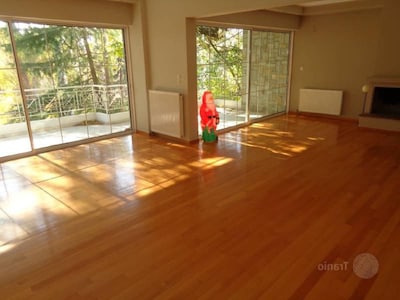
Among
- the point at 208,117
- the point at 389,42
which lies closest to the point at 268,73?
the point at 389,42

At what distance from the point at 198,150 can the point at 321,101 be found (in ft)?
12.8

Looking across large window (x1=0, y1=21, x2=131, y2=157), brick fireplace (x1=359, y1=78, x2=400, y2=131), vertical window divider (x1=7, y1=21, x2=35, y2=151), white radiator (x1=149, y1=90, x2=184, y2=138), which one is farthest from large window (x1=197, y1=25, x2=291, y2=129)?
vertical window divider (x1=7, y1=21, x2=35, y2=151)

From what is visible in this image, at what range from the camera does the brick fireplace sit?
5777 mm

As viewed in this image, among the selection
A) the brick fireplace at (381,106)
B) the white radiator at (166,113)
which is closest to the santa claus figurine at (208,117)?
the white radiator at (166,113)

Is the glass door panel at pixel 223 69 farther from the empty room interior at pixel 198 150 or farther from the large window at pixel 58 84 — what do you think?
the large window at pixel 58 84

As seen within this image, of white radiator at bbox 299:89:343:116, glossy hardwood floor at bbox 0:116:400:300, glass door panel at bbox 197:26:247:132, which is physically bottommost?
glossy hardwood floor at bbox 0:116:400:300

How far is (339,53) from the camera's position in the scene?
6781 millimetres

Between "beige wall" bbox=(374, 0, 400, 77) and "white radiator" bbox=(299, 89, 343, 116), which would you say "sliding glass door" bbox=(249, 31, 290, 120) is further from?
"beige wall" bbox=(374, 0, 400, 77)

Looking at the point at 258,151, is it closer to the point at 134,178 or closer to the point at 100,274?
the point at 134,178

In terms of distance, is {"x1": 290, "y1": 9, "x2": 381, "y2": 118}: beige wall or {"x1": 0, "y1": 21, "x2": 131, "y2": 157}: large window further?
{"x1": 290, "y1": 9, "x2": 381, "y2": 118}: beige wall

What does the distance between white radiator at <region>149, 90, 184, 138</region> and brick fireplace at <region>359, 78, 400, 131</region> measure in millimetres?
3771

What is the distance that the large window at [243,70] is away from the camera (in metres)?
5.59

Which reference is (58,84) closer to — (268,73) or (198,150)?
(198,150)

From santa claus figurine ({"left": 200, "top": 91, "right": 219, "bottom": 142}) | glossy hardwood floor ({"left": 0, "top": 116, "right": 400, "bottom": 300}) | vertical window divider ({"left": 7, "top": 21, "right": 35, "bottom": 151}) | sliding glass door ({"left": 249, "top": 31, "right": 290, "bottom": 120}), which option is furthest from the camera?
sliding glass door ({"left": 249, "top": 31, "right": 290, "bottom": 120})
